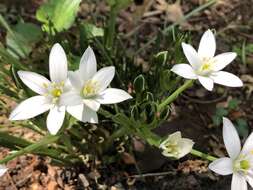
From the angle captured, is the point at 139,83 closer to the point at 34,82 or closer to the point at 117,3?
the point at 34,82

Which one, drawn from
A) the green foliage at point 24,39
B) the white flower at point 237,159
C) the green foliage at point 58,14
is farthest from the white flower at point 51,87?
the green foliage at point 24,39

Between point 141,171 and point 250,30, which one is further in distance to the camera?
point 250,30

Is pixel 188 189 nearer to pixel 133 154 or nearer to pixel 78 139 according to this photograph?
pixel 133 154

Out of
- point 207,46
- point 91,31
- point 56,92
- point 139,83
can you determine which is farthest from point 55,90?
point 91,31

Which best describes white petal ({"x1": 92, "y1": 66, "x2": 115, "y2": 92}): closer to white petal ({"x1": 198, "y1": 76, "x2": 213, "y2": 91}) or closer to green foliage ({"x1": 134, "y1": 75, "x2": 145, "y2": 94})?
green foliage ({"x1": 134, "y1": 75, "x2": 145, "y2": 94})

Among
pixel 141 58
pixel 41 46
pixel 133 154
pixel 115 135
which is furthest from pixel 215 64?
pixel 41 46

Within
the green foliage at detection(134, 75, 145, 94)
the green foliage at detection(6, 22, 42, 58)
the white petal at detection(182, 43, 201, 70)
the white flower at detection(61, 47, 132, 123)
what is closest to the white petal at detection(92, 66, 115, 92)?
the white flower at detection(61, 47, 132, 123)
